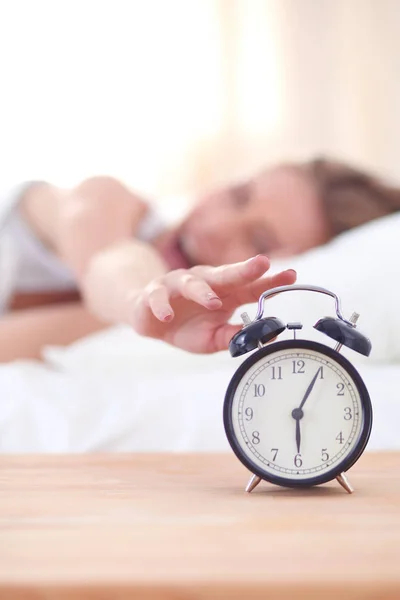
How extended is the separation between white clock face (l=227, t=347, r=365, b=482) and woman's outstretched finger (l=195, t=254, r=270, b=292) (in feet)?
0.24

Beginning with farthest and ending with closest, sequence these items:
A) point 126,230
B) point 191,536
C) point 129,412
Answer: point 126,230 < point 129,412 < point 191,536

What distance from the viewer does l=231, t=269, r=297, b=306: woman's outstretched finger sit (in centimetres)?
73

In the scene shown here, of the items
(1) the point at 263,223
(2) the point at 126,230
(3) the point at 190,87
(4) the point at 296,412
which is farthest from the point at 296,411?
(3) the point at 190,87

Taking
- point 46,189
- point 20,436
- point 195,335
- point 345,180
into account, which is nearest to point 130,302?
point 195,335

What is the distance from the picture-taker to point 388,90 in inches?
134

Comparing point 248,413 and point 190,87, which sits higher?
point 248,413

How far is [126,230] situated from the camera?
6.34ft

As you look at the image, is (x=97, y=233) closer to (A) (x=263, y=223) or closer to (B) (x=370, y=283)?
(A) (x=263, y=223)

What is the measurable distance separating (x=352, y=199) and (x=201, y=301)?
46.9 inches

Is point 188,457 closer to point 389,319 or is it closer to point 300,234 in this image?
point 389,319

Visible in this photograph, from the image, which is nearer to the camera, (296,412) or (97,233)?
(296,412)

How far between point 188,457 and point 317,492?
21 cm

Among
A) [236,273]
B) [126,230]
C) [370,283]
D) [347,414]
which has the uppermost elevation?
[236,273]

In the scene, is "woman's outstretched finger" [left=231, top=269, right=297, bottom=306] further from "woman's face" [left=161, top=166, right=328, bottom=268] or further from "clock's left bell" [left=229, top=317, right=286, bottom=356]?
"woman's face" [left=161, top=166, right=328, bottom=268]
